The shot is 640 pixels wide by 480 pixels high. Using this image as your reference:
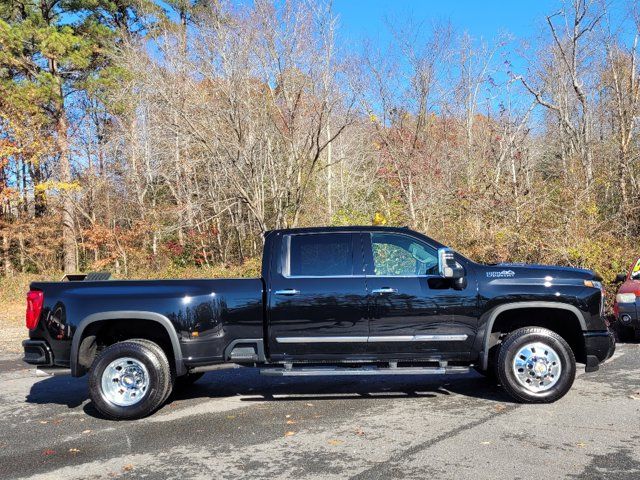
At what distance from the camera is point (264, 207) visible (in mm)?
18922

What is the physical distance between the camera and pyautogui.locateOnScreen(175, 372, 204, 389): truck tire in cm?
705

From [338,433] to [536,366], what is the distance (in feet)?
7.36

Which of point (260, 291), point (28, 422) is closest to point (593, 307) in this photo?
point (260, 291)

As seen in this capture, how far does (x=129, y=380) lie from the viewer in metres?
5.84

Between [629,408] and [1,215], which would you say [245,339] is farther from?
[1,215]

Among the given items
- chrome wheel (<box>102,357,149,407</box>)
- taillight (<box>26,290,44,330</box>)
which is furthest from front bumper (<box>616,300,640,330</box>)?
taillight (<box>26,290,44,330</box>)

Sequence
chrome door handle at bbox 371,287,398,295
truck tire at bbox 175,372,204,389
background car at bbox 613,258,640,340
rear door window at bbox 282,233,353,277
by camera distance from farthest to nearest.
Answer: background car at bbox 613,258,640,340, truck tire at bbox 175,372,204,389, rear door window at bbox 282,233,353,277, chrome door handle at bbox 371,287,398,295

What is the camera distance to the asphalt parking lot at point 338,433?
170 inches

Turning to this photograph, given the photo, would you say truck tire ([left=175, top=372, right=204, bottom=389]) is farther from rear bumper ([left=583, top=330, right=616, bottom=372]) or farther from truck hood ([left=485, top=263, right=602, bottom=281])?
→ rear bumper ([left=583, top=330, right=616, bottom=372])

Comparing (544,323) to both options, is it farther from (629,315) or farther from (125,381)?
(125,381)

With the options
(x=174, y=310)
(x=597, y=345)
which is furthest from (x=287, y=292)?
(x=597, y=345)

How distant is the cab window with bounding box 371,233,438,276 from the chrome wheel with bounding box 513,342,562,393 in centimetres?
124

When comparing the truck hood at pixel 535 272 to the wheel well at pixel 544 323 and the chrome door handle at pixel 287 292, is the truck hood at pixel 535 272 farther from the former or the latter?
the chrome door handle at pixel 287 292

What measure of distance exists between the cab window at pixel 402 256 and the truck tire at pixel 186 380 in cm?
273
